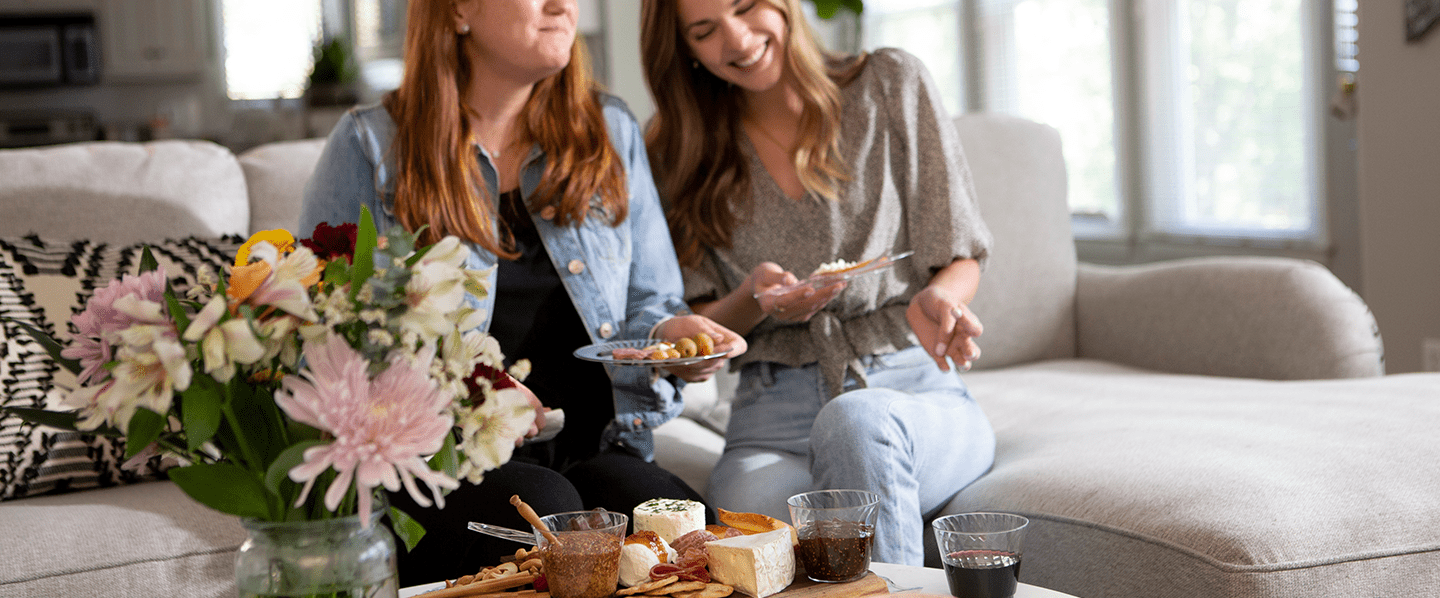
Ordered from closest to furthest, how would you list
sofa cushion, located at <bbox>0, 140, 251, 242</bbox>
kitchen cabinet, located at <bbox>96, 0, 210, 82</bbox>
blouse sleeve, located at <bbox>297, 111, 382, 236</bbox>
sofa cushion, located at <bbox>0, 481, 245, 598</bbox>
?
sofa cushion, located at <bbox>0, 481, 245, 598</bbox>
blouse sleeve, located at <bbox>297, 111, 382, 236</bbox>
sofa cushion, located at <bbox>0, 140, 251, 242</bbox>
kitchen cabinet, located at <bbox>96, 0, 210, 82</bbox>

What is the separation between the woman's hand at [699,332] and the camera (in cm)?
143

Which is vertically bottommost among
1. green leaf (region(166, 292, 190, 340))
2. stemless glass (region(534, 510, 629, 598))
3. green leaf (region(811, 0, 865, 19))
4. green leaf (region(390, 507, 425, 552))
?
stemless glass (region(534, 510, 629, 598))

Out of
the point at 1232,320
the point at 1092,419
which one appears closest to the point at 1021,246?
the point at 1232,320

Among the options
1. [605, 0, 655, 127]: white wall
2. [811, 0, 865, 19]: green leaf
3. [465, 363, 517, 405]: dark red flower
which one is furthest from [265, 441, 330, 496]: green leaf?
[605, 0, 655, 127]: white wall

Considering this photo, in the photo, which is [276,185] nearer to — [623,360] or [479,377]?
Result: [623,360]

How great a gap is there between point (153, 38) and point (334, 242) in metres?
6.26

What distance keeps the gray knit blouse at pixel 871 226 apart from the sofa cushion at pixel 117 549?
771 mm

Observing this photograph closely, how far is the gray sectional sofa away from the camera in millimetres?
1209

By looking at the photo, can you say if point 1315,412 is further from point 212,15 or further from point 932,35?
point 212,15

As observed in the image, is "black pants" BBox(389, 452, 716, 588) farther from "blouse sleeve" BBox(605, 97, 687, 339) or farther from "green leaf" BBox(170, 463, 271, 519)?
"green leaf" BBox(170, 463, 271, 519)

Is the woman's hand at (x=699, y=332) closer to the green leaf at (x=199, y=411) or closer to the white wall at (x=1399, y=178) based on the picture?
the green leaf at (x=199, y=411)

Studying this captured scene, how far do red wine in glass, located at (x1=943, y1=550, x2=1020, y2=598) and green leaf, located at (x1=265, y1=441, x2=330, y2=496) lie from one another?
54 centimetres

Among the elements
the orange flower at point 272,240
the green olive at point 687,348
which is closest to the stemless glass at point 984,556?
the green olive at point 687,348

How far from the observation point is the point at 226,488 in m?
0.74
